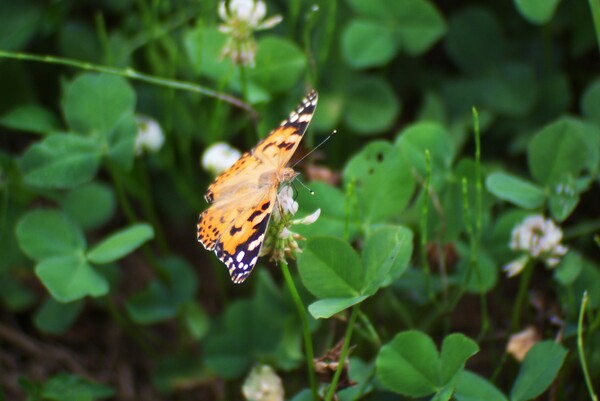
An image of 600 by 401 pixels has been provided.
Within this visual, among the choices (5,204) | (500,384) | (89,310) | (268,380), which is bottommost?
(500,384)

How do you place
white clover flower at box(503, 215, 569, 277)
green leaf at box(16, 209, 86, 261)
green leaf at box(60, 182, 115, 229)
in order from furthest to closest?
green leaf at box(60, 182, 115, 229) → green leaf at box(16, 209, 86, 261) → white clover flower at box(503, 215, 569, 277)

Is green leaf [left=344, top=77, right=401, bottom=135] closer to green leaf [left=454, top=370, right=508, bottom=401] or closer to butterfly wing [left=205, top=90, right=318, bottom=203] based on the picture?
butterfly wing [left=205, top=90, right=318, bottom=203]

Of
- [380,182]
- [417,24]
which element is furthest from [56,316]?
[417,24]

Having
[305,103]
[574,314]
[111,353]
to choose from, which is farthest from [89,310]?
[574,314]

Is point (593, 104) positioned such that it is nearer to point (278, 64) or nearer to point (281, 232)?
point (278, 64)

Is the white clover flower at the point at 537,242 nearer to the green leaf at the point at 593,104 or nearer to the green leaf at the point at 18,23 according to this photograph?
the green leaf at the point at 593,104

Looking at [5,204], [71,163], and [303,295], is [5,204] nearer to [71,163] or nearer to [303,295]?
[71,163]

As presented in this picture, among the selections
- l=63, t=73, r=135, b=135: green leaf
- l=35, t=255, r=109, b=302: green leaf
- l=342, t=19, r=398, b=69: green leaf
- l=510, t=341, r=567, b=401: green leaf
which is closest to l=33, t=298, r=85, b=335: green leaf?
l=35, t=255, r=109, b=302: green leaf
